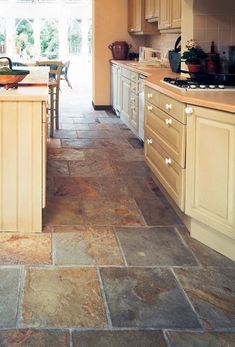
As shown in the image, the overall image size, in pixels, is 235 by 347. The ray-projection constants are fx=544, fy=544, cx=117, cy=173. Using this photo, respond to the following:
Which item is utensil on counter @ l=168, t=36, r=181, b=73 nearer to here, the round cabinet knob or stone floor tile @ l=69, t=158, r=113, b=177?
stone floor tile @ l=69, t=158, r=113, b=177

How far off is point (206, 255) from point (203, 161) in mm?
537

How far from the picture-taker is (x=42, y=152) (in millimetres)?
3363

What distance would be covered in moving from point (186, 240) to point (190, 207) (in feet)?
0.74

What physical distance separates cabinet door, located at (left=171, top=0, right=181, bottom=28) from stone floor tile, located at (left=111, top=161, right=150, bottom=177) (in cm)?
150

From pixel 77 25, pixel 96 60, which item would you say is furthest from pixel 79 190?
pixel 77 25

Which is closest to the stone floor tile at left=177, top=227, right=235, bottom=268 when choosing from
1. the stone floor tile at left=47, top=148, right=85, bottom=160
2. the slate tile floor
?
the slate tile floor

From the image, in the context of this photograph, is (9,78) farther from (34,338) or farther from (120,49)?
(120,49)

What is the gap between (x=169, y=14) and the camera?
19.6ft

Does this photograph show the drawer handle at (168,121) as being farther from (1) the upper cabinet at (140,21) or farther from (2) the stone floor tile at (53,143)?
(1) the upper cabinet at (140,21)

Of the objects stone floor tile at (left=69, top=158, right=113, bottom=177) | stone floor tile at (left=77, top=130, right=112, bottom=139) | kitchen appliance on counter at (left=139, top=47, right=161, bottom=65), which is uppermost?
kitchen appliance on counter at (left=139, top=47, right=161, bottom=65)

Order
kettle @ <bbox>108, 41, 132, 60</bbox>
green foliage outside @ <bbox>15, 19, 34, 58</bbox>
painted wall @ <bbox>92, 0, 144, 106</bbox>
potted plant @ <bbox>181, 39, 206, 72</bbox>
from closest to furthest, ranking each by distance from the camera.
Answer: potted plant @ <bbox>181, 39, 206, 72</bbox>, kettle @ <bbox>108, 41, 132, 60</bbox>, painted wall @ <bbox>92, 0, 144, 106</bbox>, green foliage outside @ <bbox>15, 19, 34, 58</bbox>

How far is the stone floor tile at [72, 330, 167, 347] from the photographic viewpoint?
7.05 ft

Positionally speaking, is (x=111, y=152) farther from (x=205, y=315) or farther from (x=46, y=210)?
(x=205, y=315)

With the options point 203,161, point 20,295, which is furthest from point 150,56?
point 20,295
